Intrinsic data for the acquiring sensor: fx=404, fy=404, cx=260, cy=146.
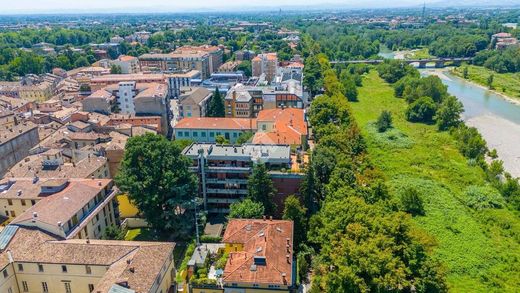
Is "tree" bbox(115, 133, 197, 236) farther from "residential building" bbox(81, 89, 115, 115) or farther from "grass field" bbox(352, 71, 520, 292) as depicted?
"residential building" bbox(81, 89, 115, 115)

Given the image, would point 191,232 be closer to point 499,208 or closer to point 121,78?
point 499,208

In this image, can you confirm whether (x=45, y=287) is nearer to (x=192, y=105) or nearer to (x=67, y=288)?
(x=67, y=288)

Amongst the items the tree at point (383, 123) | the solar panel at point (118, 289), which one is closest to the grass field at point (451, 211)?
the tree at point (383, 123)

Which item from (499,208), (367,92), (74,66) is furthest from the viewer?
(74,66)

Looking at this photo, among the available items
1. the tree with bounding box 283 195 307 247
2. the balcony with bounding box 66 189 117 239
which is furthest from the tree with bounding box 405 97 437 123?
the balcony with bounding box 66 189 117 239

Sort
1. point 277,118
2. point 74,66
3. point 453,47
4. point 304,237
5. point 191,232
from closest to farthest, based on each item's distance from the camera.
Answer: point 304,237, point 191,232, point 277,118, point 74,66, point 453,47

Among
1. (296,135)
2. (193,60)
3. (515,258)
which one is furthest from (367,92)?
(515,258)
